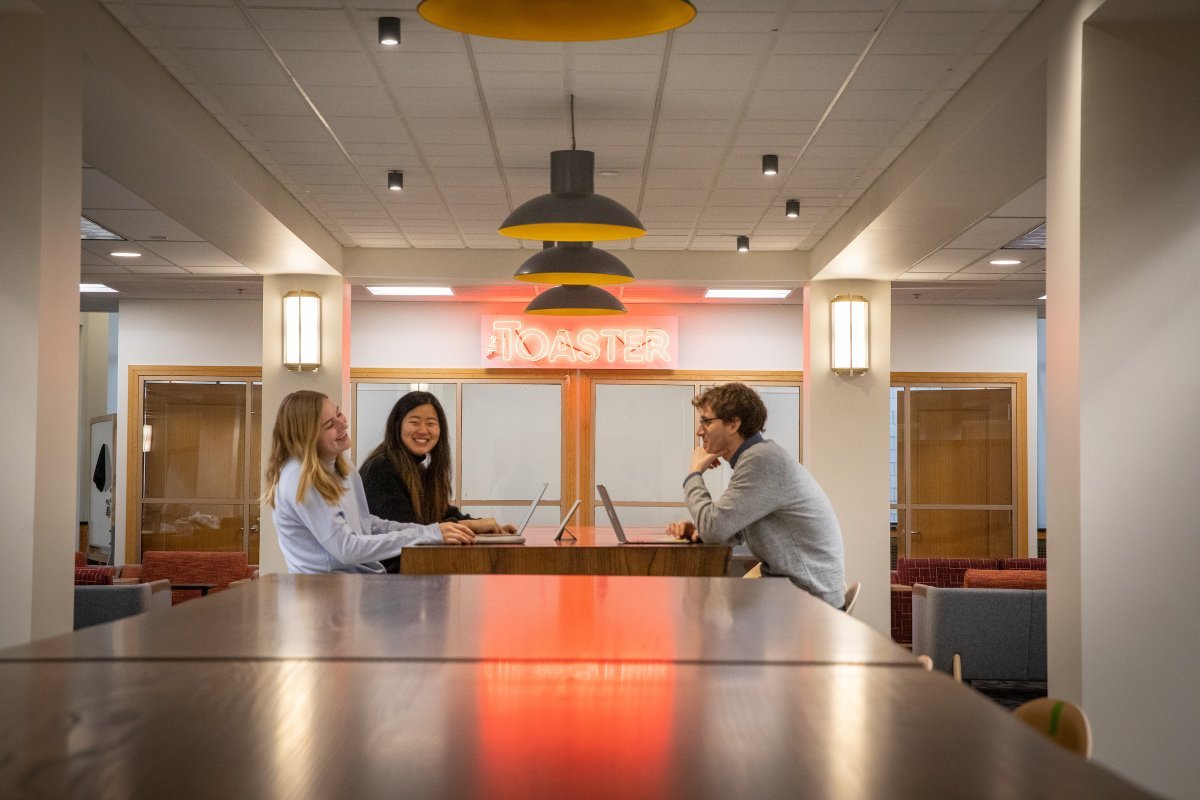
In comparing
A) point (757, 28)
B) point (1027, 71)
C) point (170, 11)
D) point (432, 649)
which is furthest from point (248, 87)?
point (432, 649)

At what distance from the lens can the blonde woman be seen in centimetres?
388

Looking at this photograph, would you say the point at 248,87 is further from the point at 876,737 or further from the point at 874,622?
the point at 874,622

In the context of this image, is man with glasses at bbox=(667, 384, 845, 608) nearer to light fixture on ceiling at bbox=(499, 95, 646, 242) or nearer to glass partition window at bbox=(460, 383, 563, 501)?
light fixture on ceiling at bbox=(499, 95, 646, 242)

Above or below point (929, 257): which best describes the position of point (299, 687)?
below

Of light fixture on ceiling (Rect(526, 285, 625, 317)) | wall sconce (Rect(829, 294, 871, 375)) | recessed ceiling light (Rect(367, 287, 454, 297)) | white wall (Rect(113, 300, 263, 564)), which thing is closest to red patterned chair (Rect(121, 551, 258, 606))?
white wall (Rect(113, 300, 263, 564))

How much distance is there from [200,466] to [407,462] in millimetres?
7643

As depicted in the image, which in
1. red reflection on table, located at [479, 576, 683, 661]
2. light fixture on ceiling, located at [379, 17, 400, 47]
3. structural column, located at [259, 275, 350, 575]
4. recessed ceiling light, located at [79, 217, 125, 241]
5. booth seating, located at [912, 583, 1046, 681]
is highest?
light fixture on ceiling, located at [379, 17, 400, 47]

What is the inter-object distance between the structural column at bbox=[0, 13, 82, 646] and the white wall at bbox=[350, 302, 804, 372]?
7477 millimetres

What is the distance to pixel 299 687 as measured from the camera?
1491 mm

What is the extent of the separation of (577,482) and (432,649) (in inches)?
393

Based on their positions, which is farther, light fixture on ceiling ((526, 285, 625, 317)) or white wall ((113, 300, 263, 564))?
white wall ((113, 300, 263, 564))

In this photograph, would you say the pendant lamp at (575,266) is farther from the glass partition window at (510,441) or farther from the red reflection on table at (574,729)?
the glass partition window at (510,441)

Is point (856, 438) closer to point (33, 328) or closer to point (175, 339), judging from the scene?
point (175, 339)

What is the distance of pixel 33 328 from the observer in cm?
416
